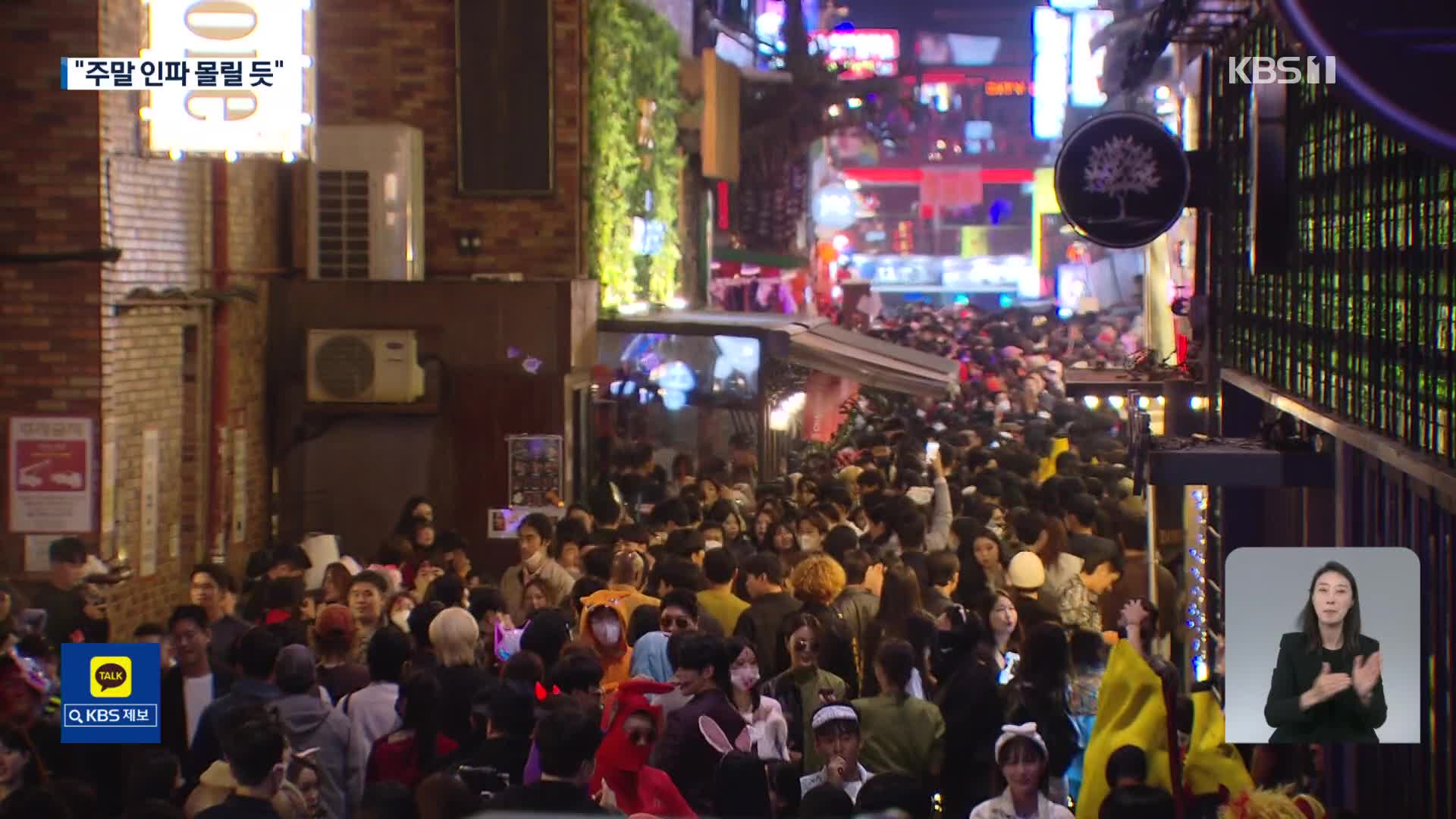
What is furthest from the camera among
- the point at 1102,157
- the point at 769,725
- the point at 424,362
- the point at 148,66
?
the point at 424,362

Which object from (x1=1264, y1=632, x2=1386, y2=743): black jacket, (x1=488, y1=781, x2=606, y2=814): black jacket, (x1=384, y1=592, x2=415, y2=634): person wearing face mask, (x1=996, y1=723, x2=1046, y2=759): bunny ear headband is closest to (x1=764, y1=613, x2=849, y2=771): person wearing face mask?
(x1=996, y1=723, x2=1046, y2=759): bunny ear headband

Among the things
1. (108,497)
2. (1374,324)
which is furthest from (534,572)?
(1374,324)

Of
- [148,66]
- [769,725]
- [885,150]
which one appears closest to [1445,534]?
[769,725]

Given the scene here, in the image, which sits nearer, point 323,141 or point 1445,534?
point 1445,534

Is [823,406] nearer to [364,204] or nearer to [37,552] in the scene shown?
[364,204]

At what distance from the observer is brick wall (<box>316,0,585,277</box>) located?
18.6 meters

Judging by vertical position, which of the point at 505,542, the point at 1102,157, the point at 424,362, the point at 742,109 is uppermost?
the point at 742,109

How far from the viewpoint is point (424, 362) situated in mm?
17781

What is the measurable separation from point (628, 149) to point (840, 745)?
13783 millimetres

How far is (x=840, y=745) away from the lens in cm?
775

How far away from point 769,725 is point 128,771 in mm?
2529

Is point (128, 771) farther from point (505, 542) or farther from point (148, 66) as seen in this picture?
point (505, 542)

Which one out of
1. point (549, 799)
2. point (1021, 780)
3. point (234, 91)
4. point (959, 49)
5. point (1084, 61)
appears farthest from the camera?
point (959, 49)

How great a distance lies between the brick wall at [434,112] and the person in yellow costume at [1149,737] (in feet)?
37.3
